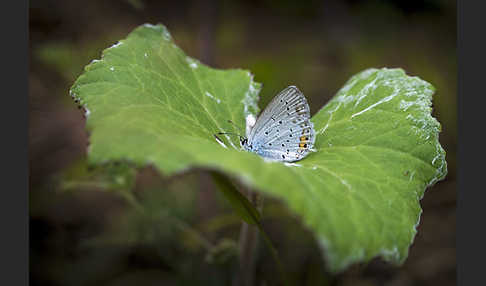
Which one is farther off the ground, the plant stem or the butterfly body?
the butterfly body

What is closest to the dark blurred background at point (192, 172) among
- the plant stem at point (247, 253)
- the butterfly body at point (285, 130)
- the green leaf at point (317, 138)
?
the plant stem at point (247, 253)

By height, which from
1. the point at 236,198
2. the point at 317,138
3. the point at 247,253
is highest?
the point at 317,138

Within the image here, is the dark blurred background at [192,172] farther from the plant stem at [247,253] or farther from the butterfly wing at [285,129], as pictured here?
the butterfly wing at [285,129]

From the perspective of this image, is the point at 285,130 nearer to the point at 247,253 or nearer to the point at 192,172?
the point at 247,253

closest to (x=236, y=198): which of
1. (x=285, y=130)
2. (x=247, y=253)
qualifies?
(x=285, y=130)

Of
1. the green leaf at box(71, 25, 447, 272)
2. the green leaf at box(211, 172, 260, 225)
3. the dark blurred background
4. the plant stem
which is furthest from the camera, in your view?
the dark blurred background

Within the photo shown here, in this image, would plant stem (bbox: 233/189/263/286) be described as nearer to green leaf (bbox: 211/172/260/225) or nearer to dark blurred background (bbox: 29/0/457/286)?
dark blurred background (bbox: 29/0/457/286)

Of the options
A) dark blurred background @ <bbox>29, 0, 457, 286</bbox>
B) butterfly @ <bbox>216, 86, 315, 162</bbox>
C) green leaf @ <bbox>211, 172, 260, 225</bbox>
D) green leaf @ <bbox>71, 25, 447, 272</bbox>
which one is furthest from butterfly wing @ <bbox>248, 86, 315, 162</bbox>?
dark blurred background @ <bbox>29, 0, 457, 286</bbox>
